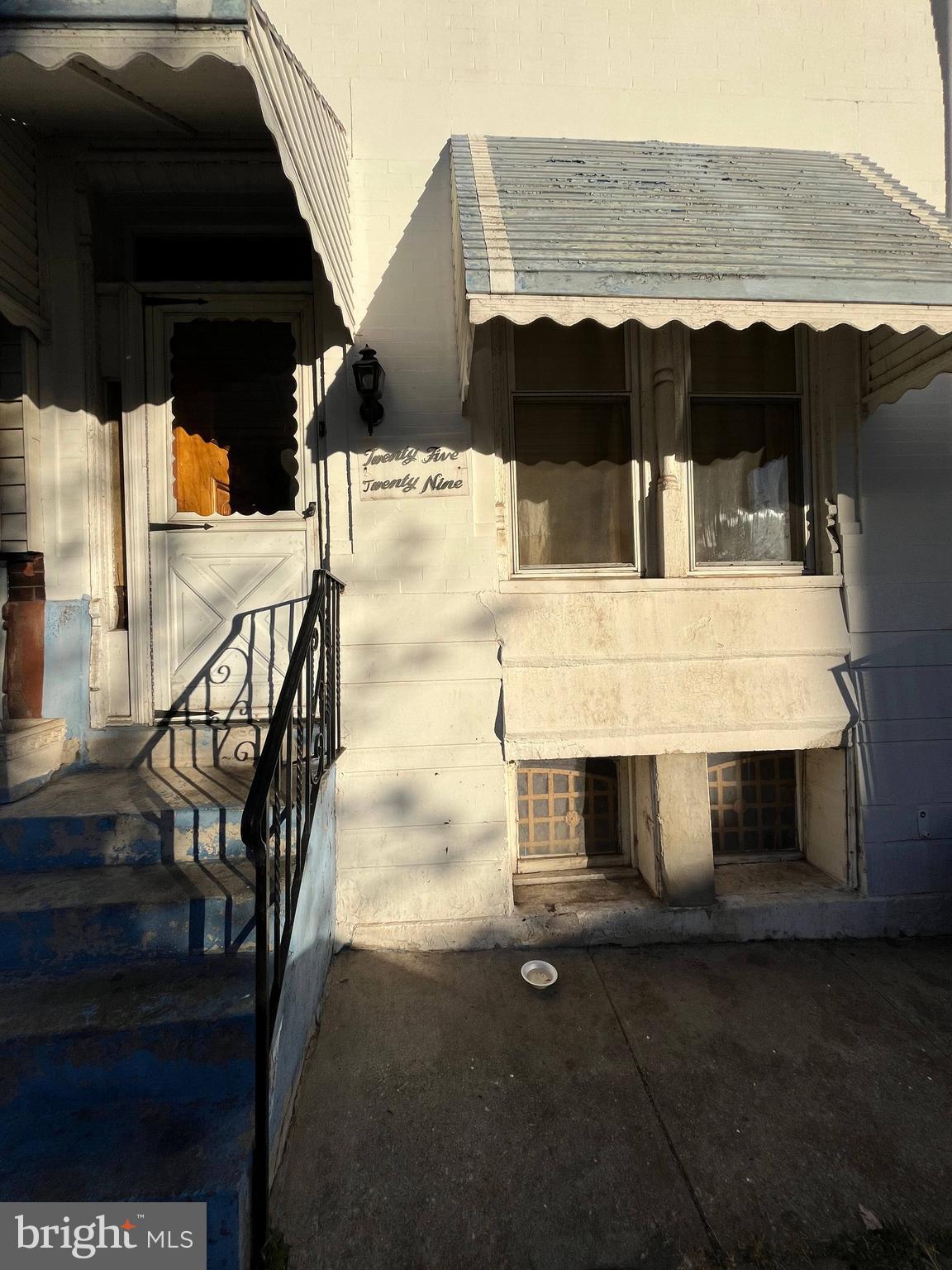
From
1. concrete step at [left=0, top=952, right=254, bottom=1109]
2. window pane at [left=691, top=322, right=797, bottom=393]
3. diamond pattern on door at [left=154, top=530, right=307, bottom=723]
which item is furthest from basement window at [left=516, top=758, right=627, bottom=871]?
window pane at [left=691, top=322, right=797, bottom=393]

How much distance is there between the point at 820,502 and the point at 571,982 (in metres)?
3.52

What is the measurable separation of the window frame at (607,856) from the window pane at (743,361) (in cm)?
275

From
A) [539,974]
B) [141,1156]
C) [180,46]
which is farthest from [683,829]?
[180,46]

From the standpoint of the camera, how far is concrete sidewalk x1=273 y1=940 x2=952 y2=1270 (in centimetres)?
188

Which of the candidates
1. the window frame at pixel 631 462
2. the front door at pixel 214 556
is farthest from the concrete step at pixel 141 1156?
the window frame at pixel 631 462

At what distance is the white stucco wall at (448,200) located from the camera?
3.38 m

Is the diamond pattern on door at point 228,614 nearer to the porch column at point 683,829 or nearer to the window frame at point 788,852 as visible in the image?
the porch column at point 683,829

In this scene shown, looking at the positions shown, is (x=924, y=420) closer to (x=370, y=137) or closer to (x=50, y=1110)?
(x=370, y=137)

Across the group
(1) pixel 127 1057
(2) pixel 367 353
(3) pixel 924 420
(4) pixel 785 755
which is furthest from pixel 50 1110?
(3) pixel 924 420

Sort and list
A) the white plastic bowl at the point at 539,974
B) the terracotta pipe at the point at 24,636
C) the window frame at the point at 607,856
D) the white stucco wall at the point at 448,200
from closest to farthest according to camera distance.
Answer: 1. the white plastic bowl at the point at 539,974
2. the terracotta pipe at the point at 24,636
3. the white stucco wall at the point at 448,200
4. the window frame at the point at 607,856

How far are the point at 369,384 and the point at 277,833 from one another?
105 inches

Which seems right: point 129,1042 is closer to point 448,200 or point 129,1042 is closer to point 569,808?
point 569,808

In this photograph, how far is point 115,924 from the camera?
7.26 feet

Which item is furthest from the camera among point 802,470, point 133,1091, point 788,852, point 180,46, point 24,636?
point 788,852
